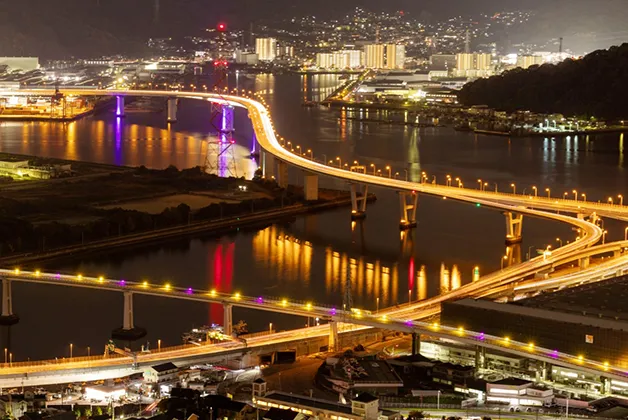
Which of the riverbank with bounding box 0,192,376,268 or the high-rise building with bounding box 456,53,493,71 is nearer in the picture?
the riverbank with bounding box 0,192,376,268

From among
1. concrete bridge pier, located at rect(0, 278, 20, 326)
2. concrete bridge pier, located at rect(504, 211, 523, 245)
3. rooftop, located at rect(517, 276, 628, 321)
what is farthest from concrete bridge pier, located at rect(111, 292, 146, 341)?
concrete bridge pier, located at rect(504, 211, 523, 245)

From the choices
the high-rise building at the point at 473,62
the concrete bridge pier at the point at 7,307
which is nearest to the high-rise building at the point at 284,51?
the high-rise building at the point at 473,62

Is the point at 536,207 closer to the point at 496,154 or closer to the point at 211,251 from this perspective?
the point at 211,251

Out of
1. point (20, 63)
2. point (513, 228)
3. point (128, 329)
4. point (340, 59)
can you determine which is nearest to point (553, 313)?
point (128, 329)

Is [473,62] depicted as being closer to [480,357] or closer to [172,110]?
[172,110]

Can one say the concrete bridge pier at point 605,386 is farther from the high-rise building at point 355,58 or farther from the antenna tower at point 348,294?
the high-rise building at point 355,58

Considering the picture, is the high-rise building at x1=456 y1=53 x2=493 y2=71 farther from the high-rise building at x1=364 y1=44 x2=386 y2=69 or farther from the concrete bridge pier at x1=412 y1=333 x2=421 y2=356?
the concrete bridge pier at x1=412 y1=333 x2=421 y2=356
